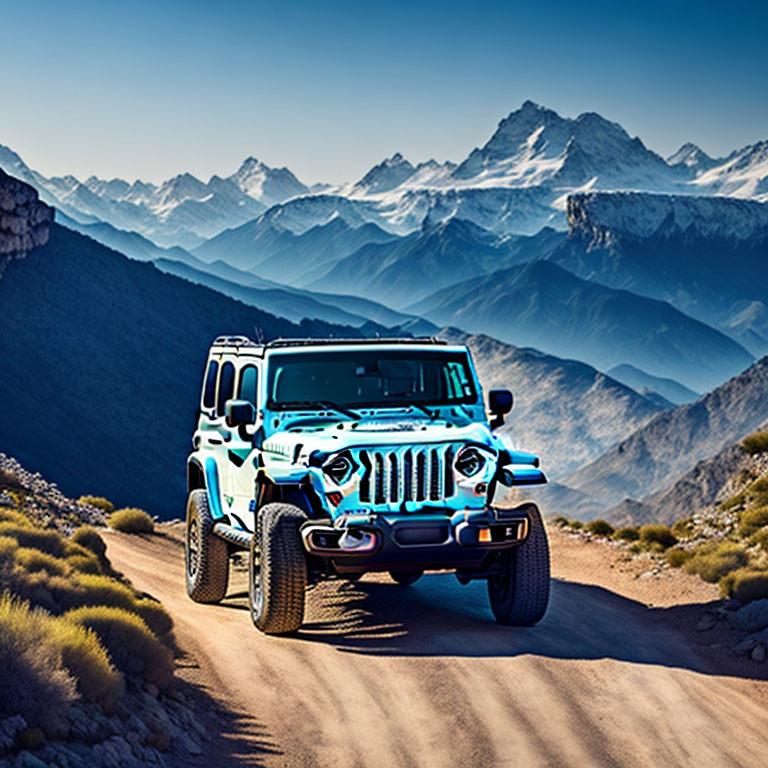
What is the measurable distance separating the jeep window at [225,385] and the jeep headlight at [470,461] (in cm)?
385

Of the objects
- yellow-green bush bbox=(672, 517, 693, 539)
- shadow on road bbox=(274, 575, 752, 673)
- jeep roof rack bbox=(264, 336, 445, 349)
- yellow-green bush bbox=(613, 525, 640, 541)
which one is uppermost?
jeep roof rack bbox=(264, 336, 445, 349)

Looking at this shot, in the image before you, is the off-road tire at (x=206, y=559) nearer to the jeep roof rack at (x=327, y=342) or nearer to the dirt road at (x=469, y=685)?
the dirt road at (x=469, y=685)

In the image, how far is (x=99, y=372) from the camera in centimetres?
8950

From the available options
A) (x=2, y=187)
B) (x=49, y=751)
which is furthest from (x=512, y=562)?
(x=2, y=187)

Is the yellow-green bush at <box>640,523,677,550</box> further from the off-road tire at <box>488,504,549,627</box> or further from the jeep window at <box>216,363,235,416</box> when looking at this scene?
the jeep window at <box>216,363,235,416</box>

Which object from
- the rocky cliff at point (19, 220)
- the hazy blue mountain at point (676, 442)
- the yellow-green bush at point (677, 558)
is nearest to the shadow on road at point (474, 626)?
the yellow-green bush at point (677, 558)

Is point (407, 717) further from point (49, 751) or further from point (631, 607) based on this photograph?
point (631, 607)

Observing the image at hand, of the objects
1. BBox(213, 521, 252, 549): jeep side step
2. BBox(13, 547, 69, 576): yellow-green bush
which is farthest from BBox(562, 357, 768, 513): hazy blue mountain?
BBox(13, 547, 69, 576): yellow-green bush

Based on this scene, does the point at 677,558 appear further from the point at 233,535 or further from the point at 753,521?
the point at 233,535

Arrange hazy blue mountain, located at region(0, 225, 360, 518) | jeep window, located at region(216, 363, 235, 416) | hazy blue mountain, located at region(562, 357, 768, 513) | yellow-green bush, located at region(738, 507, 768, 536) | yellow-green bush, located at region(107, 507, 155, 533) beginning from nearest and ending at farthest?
jeep window, located at region(216, 363, 235, 416) < yellow-green bush, located at region(738, 507, 768, 536) < yellow-green bush, located at region(107, 507, 155, 533) < hazy blue mountain, located at region(0, 225, 360, 518) < hazy blue mountain, located at region(562, 357, 768, 513)

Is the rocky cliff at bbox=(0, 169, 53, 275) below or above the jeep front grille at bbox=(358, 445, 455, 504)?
above

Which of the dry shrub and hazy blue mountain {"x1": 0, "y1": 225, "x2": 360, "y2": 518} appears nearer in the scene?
the dry shrub

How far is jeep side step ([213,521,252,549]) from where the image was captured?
40.0 ft

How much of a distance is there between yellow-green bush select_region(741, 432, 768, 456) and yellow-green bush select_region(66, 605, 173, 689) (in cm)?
2416
